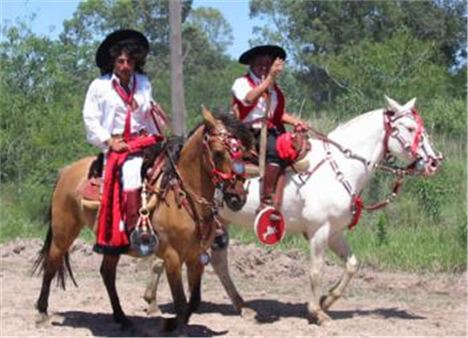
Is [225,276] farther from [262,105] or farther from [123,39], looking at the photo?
[123,39]

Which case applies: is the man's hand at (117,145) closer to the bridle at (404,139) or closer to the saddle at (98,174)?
the saddle at (98,174)

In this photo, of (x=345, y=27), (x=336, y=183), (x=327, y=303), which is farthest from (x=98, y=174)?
(x=345, y=27)

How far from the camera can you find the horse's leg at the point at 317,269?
337 inches

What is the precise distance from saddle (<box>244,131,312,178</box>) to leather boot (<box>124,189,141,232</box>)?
54.7 inches

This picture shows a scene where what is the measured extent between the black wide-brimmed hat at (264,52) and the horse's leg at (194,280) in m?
2.19

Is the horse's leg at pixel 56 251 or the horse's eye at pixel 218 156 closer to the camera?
the horse's eye at pixel 218 156

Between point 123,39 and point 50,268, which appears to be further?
point 50,268

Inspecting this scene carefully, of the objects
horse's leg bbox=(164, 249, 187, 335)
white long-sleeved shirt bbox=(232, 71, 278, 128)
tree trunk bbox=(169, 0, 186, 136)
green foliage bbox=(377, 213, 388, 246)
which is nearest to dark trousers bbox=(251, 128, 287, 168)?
white long-sleeved shirt bbox=(232, 71, 278, 128)

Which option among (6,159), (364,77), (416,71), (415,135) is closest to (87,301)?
(415,135)

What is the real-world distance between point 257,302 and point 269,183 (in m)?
1.65

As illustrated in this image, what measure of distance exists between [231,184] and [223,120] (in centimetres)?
54

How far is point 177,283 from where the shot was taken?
Answer: 7355 mm

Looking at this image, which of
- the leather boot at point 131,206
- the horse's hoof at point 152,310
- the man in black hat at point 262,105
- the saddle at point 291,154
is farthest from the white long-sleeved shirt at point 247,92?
the horse's hoof at point 152,310

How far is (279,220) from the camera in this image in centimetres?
855
